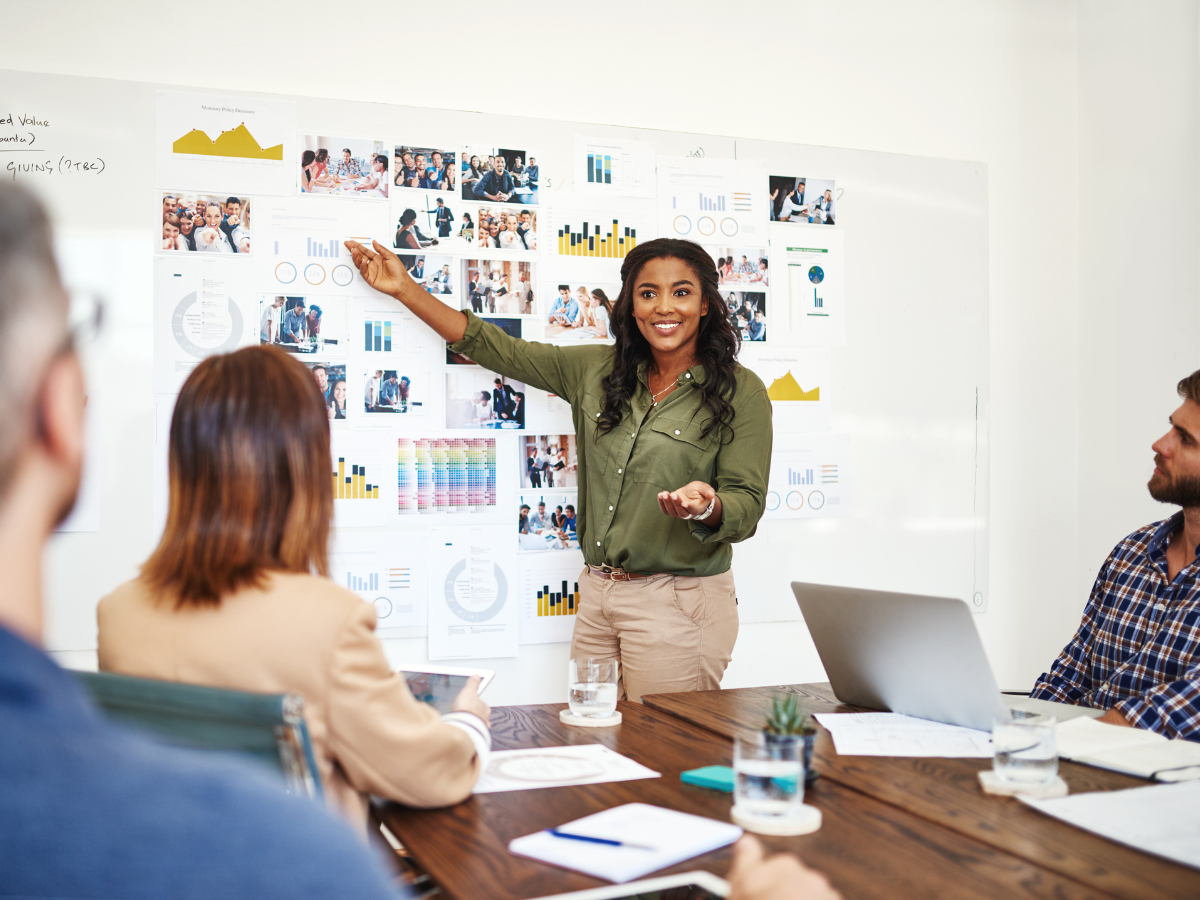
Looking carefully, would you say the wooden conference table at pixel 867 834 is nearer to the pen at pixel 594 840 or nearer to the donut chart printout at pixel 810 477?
the pen at pixel 594 840

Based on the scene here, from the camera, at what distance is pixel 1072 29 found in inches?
149

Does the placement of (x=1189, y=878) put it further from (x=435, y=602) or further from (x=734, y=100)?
(x=734, y=100)

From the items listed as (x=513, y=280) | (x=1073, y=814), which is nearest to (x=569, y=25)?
(x=513, y=280)

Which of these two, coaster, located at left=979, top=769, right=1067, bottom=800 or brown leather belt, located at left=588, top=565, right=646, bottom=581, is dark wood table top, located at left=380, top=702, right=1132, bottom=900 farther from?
brown leather belt, located at left=588, top=565, right=646, bottom=581

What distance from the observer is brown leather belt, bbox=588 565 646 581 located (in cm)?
269

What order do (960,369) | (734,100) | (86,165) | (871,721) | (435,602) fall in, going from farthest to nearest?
(960,369)
(734,100)
(435,602)
(86,165)
(871,721)

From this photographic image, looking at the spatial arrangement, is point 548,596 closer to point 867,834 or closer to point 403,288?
point 403,288

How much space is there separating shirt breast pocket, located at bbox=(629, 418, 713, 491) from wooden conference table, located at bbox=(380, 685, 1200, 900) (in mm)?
1087

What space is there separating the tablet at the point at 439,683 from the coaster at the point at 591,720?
0.26 meters

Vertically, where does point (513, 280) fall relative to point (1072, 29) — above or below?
below

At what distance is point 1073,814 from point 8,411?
1.31 m

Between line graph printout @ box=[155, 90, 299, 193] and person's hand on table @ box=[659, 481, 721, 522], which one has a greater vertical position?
line graph printout @ box=[155, 90, 299, 193]

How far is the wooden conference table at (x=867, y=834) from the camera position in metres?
1.08

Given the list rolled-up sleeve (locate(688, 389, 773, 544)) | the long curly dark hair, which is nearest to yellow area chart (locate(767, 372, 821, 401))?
the long curly dark hair
